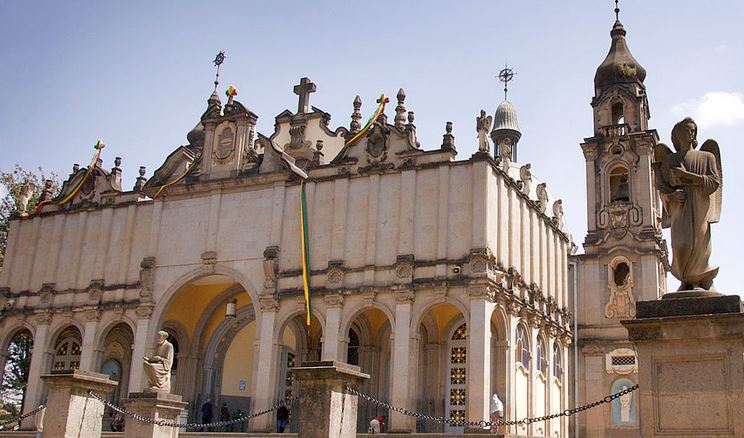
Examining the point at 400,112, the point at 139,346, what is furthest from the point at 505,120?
the point at 139,346

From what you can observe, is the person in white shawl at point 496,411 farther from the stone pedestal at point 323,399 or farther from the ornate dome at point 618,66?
the ornate dome at point 618,66

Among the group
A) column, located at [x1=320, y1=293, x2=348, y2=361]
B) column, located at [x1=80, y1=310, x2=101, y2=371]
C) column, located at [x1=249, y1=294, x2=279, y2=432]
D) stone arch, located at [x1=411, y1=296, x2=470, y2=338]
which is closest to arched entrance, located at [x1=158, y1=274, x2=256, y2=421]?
column, located at [x1=80, y1=310, x2=101, y2=371]

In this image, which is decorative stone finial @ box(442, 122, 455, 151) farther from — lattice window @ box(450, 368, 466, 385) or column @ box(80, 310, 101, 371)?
column @ box(80, 310, 101, 371)

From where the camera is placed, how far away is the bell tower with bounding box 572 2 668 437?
3675cm

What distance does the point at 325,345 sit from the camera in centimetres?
2855

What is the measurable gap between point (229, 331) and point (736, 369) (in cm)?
2710

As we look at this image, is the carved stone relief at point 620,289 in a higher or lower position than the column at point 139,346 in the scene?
higher

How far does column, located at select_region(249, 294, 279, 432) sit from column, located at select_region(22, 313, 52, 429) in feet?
30.9

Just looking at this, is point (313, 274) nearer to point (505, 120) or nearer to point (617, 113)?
point (617, 113)

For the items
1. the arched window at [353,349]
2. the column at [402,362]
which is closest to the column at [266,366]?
the arched window at [353,349]

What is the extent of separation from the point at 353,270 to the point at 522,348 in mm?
6371

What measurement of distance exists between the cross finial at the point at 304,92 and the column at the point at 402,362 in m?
11.4

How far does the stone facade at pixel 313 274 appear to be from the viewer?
27.8 metres

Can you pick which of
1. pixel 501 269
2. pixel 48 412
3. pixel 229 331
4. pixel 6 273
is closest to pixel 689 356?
pixel 48 412
